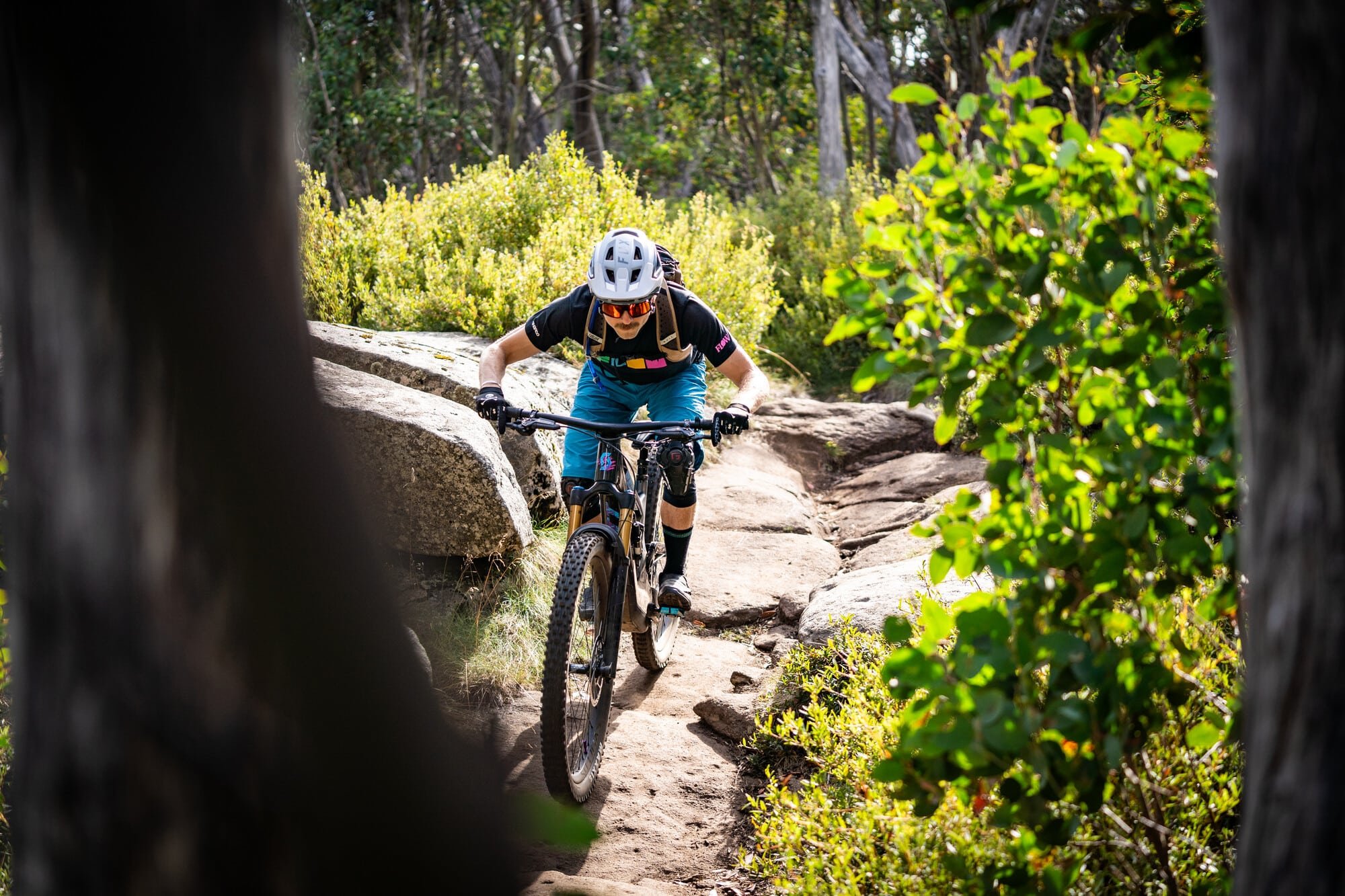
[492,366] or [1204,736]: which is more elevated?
[492,366]

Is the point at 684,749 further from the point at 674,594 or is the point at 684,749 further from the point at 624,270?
the point at 624,270

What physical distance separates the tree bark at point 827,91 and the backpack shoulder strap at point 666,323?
13.4 meters

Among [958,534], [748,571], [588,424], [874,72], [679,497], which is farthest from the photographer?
[874,72]

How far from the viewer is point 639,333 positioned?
4770 millimetres

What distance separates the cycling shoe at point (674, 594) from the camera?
4.92m

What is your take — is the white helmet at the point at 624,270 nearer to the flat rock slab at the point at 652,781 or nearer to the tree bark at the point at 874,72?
the flat rock slab at the point at 652,781

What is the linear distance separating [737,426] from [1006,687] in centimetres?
230

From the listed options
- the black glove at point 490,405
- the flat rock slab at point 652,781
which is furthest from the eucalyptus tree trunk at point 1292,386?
the black glove at point 490,405

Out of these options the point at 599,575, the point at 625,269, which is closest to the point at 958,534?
the point at 599,575

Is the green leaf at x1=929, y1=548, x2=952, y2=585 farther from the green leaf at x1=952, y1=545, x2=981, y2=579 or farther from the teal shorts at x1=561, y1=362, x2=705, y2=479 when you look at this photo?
the teal shorts at x1=561, y1=362, x2=705, y2=479

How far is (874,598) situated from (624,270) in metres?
1.97

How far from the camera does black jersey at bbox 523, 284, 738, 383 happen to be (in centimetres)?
482

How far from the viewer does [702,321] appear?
4.83m

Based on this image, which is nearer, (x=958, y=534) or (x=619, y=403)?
(x=958, y=534)
